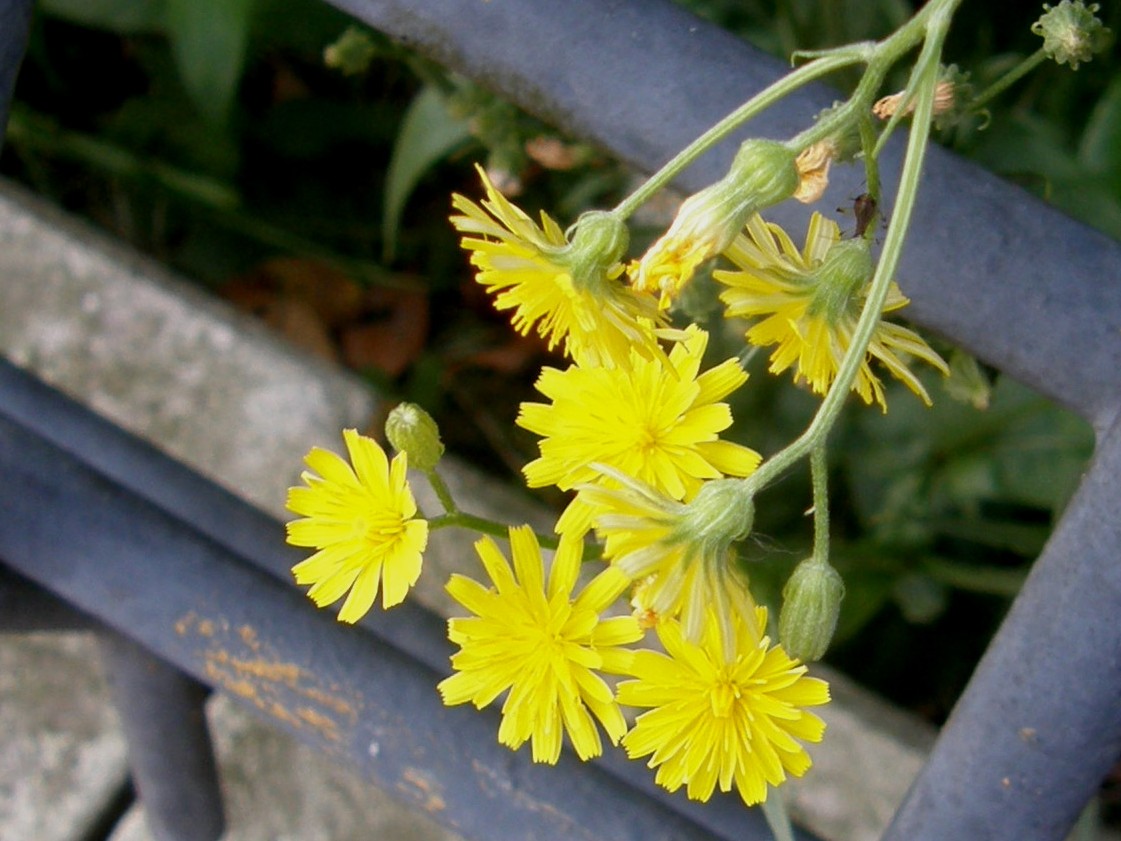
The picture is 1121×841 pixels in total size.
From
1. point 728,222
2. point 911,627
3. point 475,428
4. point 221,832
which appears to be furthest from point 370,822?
point 728,222

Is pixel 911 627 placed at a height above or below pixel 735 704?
below

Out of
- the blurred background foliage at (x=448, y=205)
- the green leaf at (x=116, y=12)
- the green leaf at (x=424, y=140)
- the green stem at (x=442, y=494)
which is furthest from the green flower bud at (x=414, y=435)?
the green leaf at (x=116, y=12)

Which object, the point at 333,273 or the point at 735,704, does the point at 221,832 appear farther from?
the point at 333,273

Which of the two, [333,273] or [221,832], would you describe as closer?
[221,832]

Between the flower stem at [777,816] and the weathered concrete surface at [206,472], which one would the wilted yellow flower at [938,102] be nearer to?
the flower stem at [777,816]

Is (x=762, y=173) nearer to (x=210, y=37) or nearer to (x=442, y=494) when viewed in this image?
(x=442, y=494)
